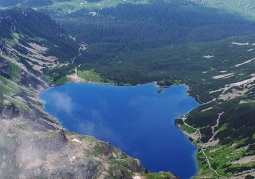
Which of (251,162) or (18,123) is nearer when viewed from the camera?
(18,123)

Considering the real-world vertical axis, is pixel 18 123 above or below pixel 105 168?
above

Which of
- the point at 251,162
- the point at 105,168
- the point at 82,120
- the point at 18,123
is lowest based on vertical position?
the point at 82,120

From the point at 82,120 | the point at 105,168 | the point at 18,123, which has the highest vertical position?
the point at 18,123

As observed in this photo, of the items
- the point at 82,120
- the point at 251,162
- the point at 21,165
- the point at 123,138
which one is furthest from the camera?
the point at 82,120

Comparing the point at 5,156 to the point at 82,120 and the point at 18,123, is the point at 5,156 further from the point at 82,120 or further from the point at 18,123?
the point at 82,120

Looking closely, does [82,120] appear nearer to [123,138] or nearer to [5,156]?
[123,138]

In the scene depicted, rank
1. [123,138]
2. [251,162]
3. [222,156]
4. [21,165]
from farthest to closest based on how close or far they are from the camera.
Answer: [123,138] → [222,156] → [251,162] → [21,165]

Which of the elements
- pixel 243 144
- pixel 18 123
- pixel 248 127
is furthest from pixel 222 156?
pixel 18 123

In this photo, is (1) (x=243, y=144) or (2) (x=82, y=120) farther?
(2) (x=82, y=120)

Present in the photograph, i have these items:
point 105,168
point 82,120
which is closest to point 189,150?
point 82,120
